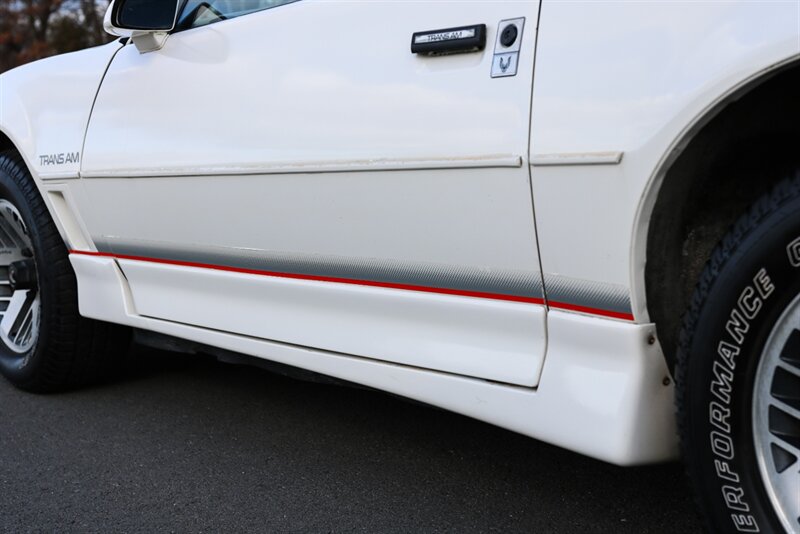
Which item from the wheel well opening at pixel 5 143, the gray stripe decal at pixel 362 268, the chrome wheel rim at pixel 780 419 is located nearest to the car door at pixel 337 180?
the gray stripe decal at pixel 362 268

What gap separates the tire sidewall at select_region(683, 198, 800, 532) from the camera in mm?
1614

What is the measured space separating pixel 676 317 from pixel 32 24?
20669mm

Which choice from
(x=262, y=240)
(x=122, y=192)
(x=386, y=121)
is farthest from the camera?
(x=122, y=192)

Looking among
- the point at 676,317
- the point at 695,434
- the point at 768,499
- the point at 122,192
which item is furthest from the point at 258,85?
the point at 768,499

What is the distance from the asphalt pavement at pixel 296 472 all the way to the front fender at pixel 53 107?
916 millimetres

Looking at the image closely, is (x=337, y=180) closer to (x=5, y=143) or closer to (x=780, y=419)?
(x=780, y=419)

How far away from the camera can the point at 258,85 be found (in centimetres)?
247

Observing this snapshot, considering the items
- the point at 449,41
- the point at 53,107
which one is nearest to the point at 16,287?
the point at 53,107

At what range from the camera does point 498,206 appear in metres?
2.00

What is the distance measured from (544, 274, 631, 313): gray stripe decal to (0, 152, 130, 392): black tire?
7.03 feet

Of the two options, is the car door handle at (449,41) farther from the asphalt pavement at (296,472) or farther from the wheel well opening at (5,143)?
the wheel well opening at (5,143)

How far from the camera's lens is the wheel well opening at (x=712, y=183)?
68.2 inches

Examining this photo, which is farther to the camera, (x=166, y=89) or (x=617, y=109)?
(x=166, y=89)

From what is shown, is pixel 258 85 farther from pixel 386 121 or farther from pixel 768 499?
pixel 768 499
